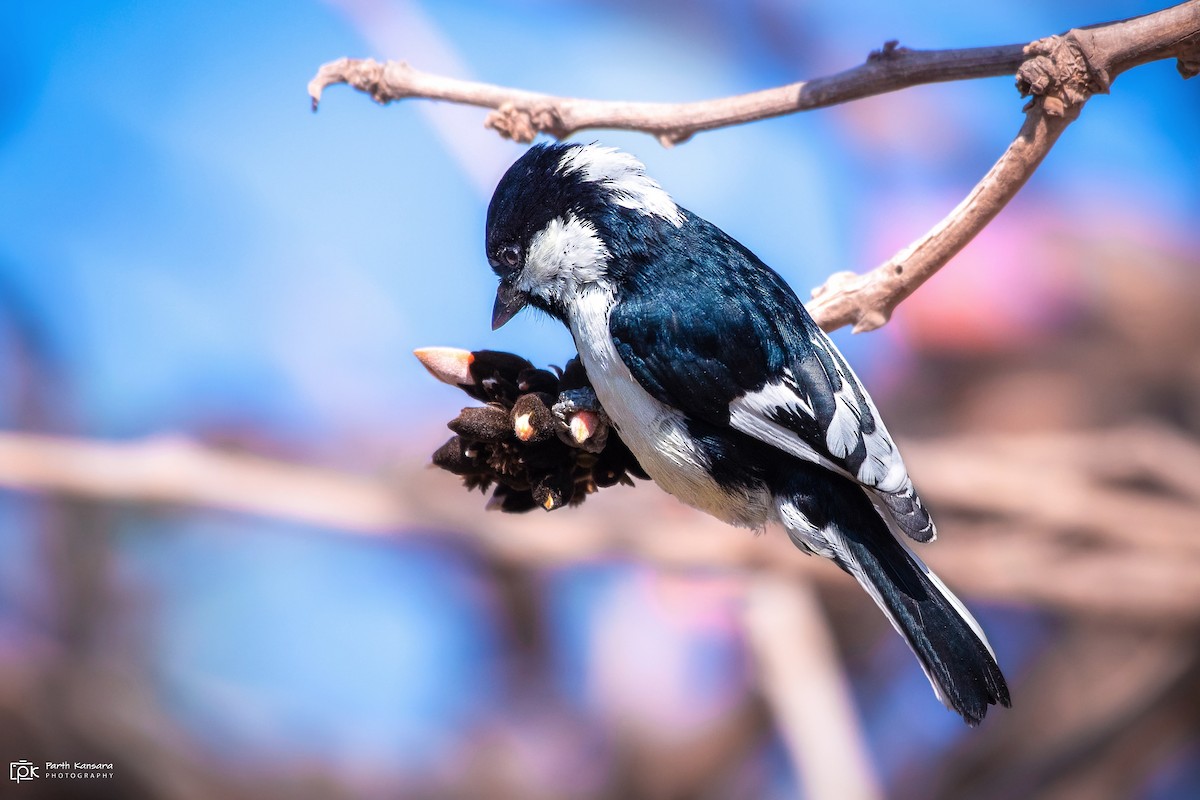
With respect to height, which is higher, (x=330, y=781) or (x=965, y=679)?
(x=330, y=781)

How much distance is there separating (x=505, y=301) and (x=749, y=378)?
290 mm

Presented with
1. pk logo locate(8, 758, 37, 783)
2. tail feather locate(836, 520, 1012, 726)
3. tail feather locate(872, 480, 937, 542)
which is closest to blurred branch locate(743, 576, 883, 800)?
tail feather locate(836, 520, 1012, 726)

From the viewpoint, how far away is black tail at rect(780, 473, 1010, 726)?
0.99 m

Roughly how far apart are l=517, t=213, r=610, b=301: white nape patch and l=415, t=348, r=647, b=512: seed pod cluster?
9cm

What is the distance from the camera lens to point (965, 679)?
988mm

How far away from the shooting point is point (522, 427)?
0.96 meters

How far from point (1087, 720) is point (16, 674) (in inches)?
134

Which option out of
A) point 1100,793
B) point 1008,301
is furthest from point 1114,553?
point 1008,301

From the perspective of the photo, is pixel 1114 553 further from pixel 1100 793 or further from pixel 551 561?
pixel 551 561

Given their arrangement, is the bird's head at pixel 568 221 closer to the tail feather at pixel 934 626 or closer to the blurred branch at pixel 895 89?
the blurred branch at pixel 895 89

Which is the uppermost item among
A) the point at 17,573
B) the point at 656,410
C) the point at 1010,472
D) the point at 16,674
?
the point at 17,573

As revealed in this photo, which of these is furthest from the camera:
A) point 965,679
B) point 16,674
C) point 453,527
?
point 16,674

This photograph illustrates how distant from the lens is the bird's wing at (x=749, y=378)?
3.20 ft

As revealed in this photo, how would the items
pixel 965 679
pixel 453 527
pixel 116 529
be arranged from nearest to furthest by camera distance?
pixel 965 679, pixel 453 527, pixel 116 529
